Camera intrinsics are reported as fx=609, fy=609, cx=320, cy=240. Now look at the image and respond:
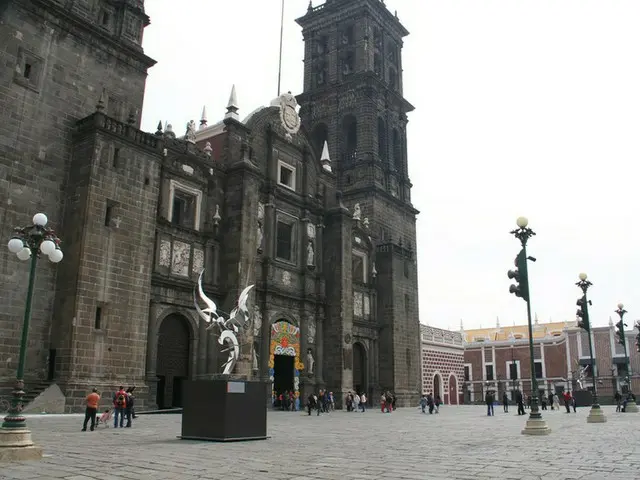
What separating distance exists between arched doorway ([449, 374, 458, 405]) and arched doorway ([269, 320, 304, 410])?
22834 mm

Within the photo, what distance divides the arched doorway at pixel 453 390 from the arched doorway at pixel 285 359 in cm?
2283

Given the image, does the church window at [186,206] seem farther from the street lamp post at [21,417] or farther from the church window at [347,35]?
the church window at [347,35]

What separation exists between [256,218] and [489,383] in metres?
50.2

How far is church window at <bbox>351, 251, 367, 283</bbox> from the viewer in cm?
3891

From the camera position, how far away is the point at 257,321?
98.7ft

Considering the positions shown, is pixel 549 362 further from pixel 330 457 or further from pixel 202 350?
pixel 330 457

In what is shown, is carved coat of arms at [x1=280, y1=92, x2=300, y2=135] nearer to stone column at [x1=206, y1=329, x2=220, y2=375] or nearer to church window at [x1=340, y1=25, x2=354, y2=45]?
church window at [x1=340, y1=25, x2=354, y2=45]

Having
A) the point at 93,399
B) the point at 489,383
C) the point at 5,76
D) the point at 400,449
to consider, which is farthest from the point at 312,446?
the point at 489,383

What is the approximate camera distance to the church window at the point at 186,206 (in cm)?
2802

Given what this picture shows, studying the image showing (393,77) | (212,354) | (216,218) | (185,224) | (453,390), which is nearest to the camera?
(212,354)

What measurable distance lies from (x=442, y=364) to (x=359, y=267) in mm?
15238

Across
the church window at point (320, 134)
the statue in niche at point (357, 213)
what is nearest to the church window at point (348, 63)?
the church window at point (320, 134)

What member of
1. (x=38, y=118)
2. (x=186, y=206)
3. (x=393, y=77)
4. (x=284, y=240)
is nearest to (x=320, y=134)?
(x=393, y=77)

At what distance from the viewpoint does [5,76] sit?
71.5ft
